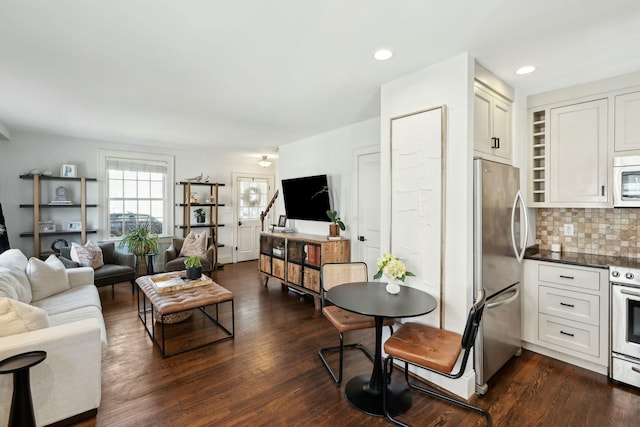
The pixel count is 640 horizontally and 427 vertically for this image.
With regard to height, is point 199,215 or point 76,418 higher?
point 199,215

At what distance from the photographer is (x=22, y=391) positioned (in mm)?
1621

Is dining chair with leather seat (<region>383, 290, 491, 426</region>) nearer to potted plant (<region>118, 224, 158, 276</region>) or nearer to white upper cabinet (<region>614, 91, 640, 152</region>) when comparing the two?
white upper cabinet (<region>614, 91, 640, 152</region>)

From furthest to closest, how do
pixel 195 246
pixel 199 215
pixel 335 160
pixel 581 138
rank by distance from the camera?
pixel 199 215 < pixel 195 246 < pixel 335 160 < pixel 581 138

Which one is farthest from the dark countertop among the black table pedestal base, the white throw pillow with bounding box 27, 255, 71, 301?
the white throw pillow with bounding box 27, 255, 71, 301

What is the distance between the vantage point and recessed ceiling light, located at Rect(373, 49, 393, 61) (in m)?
2.25

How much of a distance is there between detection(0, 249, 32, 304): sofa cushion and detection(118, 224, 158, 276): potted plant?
208 centimetres

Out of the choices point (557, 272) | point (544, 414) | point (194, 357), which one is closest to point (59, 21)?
point (194, 357)

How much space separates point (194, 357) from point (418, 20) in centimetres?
319

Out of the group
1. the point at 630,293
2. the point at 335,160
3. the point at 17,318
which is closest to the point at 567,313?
the point at 630,293

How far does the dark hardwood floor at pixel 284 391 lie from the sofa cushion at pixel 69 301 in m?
0.47

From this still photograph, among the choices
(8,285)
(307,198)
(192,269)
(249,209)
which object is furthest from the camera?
(249,209)

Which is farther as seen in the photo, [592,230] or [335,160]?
[335,160]

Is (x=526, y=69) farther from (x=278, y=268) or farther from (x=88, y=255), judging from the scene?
(x=88, y=255)

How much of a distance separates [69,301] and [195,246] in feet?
8.95
